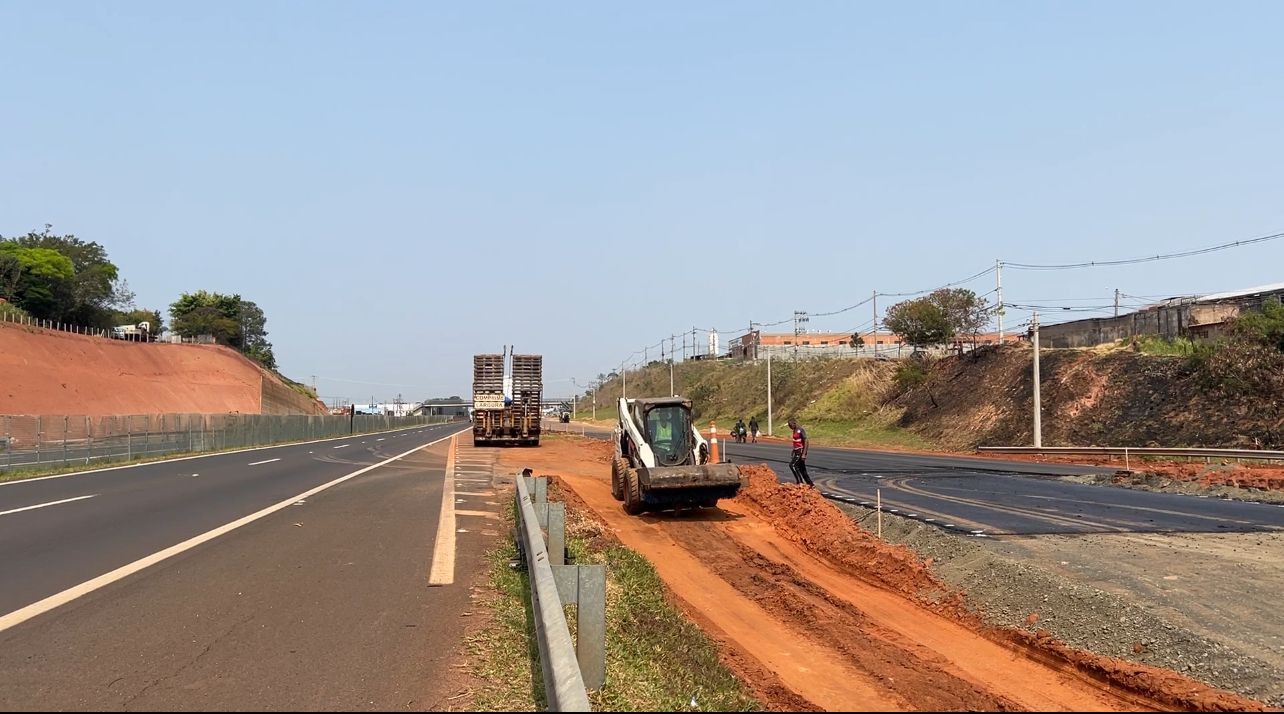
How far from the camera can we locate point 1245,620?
8.93 meters

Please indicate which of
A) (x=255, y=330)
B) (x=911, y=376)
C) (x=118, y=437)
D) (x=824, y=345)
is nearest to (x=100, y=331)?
(x=255, y=330)

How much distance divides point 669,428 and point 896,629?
938 centimetres

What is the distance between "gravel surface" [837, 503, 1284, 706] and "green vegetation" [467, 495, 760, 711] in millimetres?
3995

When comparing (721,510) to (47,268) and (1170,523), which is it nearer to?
(1170,523)

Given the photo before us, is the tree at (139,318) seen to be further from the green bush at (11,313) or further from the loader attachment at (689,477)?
the loader attachment at (689,477)

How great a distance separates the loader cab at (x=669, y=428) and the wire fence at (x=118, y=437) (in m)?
18.6

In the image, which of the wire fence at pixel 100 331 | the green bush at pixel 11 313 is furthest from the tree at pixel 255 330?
the green bush at pixel 11 313

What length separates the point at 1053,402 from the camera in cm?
4722

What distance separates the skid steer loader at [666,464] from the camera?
17.0m

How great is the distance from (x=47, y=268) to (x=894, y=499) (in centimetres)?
9249

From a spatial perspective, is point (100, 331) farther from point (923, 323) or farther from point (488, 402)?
point (923, 323)

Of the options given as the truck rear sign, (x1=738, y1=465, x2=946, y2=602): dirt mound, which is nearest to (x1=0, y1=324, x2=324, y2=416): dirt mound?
the truck rear sign

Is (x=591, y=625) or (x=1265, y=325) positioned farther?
(x=1265, y=325)

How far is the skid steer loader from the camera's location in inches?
671
